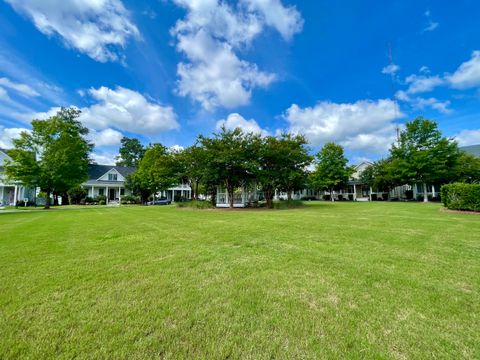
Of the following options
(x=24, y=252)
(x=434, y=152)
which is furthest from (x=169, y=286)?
(x=434, y=152)

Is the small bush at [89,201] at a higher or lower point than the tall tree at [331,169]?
lower

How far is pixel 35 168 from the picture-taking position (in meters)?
20.2

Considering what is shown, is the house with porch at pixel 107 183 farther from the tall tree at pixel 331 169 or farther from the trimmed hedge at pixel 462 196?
the trimmed hedge at pixel 462 196

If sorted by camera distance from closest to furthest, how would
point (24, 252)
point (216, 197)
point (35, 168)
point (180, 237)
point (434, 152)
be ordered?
point (24, 252) → point (180, 237) → point (35, 168) → point (216, 197) → point (434, 152)

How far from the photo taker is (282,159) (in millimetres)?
18750

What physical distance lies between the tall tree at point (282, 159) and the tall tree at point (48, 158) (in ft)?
62.6

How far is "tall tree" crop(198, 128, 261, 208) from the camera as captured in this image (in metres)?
17.5

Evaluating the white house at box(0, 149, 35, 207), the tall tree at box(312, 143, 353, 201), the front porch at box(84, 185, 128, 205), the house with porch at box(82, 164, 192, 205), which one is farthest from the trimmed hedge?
the white house at box(0, 149, 35, 207)

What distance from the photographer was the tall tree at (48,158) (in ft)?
65.3

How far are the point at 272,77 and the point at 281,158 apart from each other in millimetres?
6590

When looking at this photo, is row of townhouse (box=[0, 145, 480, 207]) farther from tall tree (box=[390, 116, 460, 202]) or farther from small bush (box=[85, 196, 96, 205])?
tall tree (box=[390, 116, 460, 202])

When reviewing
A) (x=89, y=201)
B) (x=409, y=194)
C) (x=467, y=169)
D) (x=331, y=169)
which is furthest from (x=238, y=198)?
(x=409, y=194)

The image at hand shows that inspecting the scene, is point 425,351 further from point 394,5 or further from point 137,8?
point 394,5

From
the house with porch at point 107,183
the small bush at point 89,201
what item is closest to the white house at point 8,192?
the small bush at point 89,201
